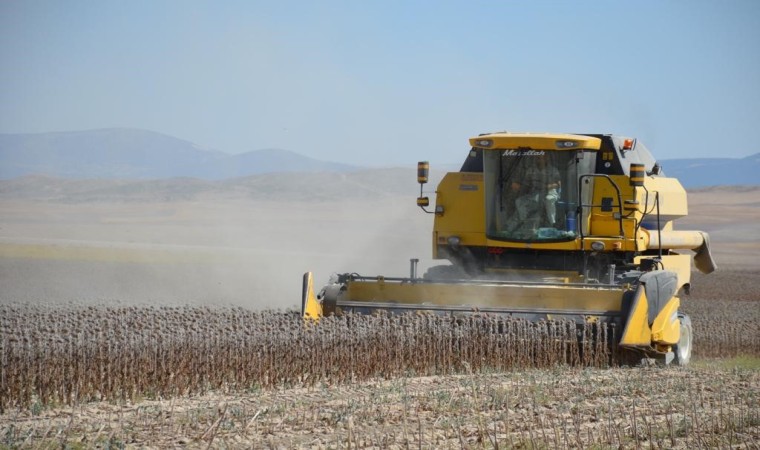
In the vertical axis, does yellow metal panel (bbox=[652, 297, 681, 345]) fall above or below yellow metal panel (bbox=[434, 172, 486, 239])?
below

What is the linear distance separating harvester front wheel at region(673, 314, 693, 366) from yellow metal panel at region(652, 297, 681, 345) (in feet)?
1.34

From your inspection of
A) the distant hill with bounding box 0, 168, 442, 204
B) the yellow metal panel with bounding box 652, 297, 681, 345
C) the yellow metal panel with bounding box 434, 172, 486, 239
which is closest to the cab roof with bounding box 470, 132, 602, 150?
the yellow metal panel with bounding box 434, 172, 486, 239

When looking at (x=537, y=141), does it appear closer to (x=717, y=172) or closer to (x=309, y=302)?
(x=309, y=302)

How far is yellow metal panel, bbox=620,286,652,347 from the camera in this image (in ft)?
39.2

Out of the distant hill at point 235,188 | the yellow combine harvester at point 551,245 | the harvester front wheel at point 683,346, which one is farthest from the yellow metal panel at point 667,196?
the distant hill at point 235,188

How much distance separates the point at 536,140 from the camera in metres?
13.4

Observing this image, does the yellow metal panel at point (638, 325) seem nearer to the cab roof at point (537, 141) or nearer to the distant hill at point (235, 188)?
the cab roof at point (537, 141)

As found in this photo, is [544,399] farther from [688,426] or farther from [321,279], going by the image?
[321,279]

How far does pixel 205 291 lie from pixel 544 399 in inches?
770

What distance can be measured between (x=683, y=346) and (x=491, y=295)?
2.82 metres

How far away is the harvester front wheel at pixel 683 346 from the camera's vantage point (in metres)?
13.4

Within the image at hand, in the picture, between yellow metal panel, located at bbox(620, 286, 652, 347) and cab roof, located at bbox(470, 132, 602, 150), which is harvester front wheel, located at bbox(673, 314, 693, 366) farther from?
cab roof, located at bbox(470, 132, 602, 150)

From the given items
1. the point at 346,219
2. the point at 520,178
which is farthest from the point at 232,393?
the point at 346,219

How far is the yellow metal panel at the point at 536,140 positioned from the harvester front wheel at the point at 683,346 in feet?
8.42
